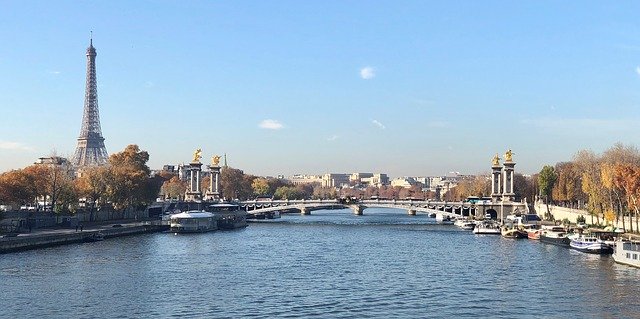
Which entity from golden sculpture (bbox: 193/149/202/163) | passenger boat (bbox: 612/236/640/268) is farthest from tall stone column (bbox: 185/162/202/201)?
passenger boat (bbox: 612/236/640/268)

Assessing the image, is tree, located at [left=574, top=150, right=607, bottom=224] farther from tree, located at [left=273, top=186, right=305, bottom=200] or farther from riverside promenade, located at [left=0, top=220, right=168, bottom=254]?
tree, located at [left=273, top=186, right=305, bottom=200]

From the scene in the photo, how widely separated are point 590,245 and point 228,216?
1913 inches

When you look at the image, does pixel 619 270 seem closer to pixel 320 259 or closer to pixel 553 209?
pixel 320 259

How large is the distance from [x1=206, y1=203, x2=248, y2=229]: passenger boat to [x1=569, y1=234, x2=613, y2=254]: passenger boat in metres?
44.2

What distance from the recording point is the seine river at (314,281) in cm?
3419

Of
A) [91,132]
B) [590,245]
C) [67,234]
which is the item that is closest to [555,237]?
[590,245]

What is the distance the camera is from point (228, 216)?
316 feet

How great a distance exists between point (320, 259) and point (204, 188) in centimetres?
11008

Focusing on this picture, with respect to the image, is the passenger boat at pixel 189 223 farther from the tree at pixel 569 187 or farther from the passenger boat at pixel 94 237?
the tree at pixel 569 187

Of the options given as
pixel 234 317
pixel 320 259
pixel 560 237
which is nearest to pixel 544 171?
pixel 560 237

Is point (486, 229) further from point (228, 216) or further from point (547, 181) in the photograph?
point (228, 216)

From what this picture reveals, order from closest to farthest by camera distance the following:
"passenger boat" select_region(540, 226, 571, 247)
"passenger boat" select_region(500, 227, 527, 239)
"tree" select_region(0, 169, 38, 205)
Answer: "passenger boat" select_region(540, 226, 571, 247)
"tree" select_region(0, 169, 38, 205)
"passenger boat" select_region(500, 227, 527, 239)

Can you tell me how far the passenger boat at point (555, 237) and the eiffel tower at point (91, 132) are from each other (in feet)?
316

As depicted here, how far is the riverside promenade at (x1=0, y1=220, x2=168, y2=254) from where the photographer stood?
185 ft
